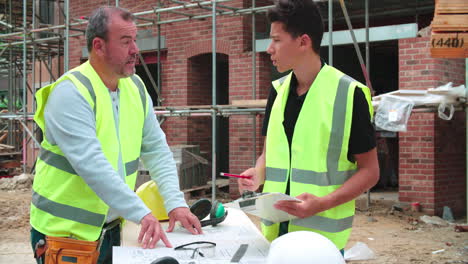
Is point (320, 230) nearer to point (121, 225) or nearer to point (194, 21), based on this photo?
point (121, 225)

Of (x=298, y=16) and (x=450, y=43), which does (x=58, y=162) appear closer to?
(x=298, y=16)

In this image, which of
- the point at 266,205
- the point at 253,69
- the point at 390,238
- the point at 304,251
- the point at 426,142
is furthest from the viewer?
the point at 253,69

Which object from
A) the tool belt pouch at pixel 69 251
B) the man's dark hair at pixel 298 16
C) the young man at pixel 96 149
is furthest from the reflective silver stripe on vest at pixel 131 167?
the man's dark hair at pixel 298 16

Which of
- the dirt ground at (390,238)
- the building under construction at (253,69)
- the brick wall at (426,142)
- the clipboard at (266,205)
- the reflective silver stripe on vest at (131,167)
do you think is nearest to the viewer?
the clipboard at (266,205)

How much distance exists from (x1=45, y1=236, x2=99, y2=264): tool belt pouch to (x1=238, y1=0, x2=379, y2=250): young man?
81cm

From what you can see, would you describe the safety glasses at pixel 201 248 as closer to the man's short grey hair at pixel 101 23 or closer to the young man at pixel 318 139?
the young man at pixel 318 139

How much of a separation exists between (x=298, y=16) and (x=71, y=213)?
1249 millimetres

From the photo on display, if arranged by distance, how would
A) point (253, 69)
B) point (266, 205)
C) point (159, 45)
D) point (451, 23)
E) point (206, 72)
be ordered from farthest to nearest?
point (206, 72), point (159, 45), point (253, 69), point (451, 23), point (266, 205)

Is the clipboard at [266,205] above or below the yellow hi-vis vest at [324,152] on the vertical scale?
below

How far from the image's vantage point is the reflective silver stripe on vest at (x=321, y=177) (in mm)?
2271

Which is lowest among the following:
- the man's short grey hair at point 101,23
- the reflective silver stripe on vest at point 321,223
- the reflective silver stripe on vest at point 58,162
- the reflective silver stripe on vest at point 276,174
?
the reflective silver stripe on vest at point 321,223

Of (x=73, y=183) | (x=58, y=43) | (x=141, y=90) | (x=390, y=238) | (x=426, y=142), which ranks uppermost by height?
(x=58, y=43)

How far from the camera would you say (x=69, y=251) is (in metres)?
2.30

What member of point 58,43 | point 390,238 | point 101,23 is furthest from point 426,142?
point 58,43
